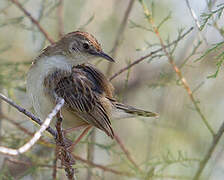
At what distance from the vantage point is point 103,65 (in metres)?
7.98

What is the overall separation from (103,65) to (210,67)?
208cm

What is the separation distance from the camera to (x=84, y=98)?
4.45 m

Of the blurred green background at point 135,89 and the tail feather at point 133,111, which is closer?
the tail feather at point 133,111

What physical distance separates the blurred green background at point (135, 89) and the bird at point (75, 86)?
0.32 meters

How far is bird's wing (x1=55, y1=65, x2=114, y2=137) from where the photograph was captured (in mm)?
4336

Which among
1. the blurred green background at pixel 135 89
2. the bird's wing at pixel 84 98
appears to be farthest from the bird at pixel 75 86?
the blurred green background at pixel 135 89

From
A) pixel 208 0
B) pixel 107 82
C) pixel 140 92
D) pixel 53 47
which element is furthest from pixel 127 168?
pixel 140 92

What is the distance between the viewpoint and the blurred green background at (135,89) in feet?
17.7

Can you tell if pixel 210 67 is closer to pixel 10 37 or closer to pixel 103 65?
pixel 103 65

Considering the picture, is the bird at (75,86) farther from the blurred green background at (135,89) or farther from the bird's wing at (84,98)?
the blurred green background at (135,89)

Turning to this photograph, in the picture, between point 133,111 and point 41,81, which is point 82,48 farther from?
point 133,111

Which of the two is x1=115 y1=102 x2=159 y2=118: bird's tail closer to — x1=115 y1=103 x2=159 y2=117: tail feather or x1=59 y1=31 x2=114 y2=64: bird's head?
x1=115 y1=103 x2=159 y2=117: tail feather

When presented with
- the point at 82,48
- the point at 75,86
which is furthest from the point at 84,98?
the point at 82,48

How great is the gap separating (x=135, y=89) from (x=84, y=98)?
3.62m
